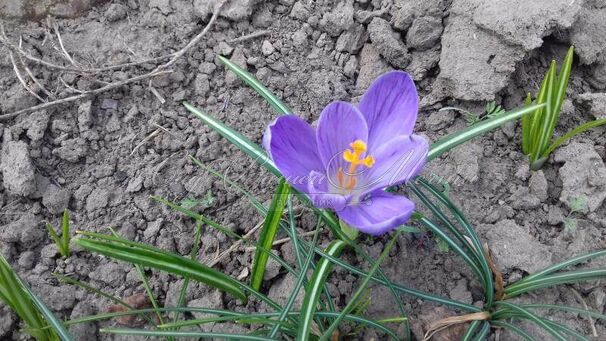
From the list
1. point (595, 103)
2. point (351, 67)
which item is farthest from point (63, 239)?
point (595, 103)

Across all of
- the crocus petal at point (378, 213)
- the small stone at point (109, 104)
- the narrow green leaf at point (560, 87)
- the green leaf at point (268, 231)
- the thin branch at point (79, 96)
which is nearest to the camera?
the crocus petal at point (378, 213)

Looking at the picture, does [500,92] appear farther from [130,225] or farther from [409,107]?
[130,225]

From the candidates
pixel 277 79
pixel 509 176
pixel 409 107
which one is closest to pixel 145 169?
pixel 277 79

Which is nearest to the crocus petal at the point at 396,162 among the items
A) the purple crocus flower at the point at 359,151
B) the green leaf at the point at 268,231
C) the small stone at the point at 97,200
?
the purple crocus flower at the point at 359,151

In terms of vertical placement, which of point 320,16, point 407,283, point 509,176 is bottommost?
point 407,283

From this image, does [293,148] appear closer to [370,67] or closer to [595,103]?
[370,67]

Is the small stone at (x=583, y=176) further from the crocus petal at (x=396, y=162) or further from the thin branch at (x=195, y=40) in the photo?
the thin branch at (x=195, y=40)

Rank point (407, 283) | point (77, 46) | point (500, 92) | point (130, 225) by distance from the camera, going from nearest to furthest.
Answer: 1. point (407, 283)
2. point (130, 225)
3. point (500, 92)
4. point (77, 46)
